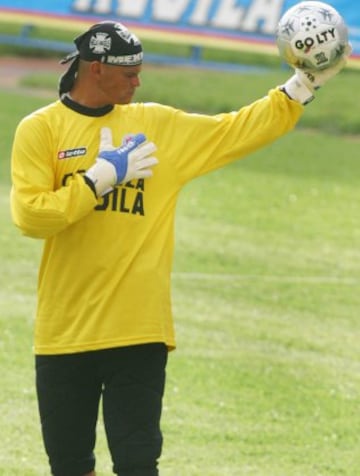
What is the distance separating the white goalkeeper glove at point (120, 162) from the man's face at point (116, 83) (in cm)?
14

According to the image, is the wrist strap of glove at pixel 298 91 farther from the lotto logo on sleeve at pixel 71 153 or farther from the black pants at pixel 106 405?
the black pants at pixel 106 405

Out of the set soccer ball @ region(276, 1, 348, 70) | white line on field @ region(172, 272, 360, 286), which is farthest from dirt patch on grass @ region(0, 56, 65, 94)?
soccer ball @ region(276, 1, 348, 70)

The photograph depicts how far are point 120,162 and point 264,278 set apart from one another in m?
6.89

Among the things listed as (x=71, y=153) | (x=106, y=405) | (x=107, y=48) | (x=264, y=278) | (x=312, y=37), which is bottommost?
(x=264, y=278)

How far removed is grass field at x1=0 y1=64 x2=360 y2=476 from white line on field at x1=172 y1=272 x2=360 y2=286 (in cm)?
2

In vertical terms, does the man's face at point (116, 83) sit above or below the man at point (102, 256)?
above

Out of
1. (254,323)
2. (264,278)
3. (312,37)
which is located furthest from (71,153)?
(264,278)

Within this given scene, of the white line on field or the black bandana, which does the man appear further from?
the white line on field

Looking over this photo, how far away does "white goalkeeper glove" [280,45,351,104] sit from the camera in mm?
6723

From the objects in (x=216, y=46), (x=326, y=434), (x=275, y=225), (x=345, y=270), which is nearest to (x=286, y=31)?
→ (x=326, y=434)

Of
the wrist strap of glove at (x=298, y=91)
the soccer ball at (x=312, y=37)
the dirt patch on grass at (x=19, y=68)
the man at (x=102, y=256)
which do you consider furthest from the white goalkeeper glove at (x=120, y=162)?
the dirt patch on grass at (x=19, y=68)

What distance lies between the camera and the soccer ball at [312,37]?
6.72 meters

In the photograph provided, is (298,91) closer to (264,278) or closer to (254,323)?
(254,323)

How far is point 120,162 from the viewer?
6297mm
